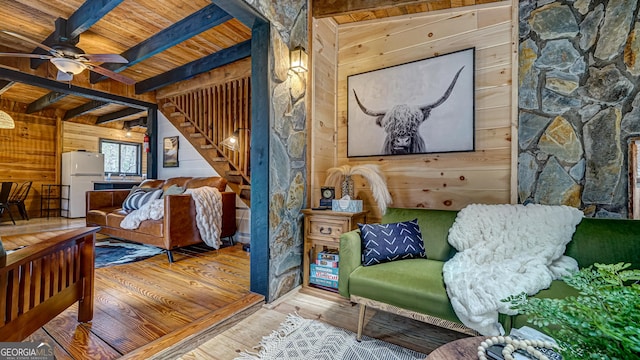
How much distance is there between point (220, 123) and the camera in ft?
13.9

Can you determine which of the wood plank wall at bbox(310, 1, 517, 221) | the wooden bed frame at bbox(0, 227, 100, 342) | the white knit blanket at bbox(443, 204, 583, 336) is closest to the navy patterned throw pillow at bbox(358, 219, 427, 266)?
the white knit blanket at bbox(443, 204, 583, 336)

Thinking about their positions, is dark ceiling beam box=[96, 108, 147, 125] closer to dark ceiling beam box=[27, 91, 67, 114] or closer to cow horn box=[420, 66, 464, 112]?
dark ceiling beam box=[27, 91, 67, 114]

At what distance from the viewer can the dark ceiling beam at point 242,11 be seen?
6.21ft

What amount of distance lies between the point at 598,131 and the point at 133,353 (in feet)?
10.8

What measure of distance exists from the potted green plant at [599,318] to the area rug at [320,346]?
1088mm

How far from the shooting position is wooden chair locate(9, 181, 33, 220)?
5.61 meters

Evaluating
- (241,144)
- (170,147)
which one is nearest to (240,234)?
(241,144)

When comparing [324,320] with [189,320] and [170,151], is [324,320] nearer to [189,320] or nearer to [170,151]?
[189,320]

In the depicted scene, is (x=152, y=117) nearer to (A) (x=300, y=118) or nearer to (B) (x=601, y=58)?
(A) (x=300, y=118)

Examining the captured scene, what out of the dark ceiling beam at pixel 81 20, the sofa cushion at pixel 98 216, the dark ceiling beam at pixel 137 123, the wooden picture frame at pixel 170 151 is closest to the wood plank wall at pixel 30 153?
the dark ceiling beam at pixel 137 123

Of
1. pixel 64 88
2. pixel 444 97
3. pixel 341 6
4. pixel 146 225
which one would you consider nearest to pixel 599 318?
pixel 444 97

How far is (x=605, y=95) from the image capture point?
195 centimetres

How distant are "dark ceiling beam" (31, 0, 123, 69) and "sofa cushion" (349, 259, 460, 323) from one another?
3.14 metres

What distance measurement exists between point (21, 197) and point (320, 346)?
782 cm
